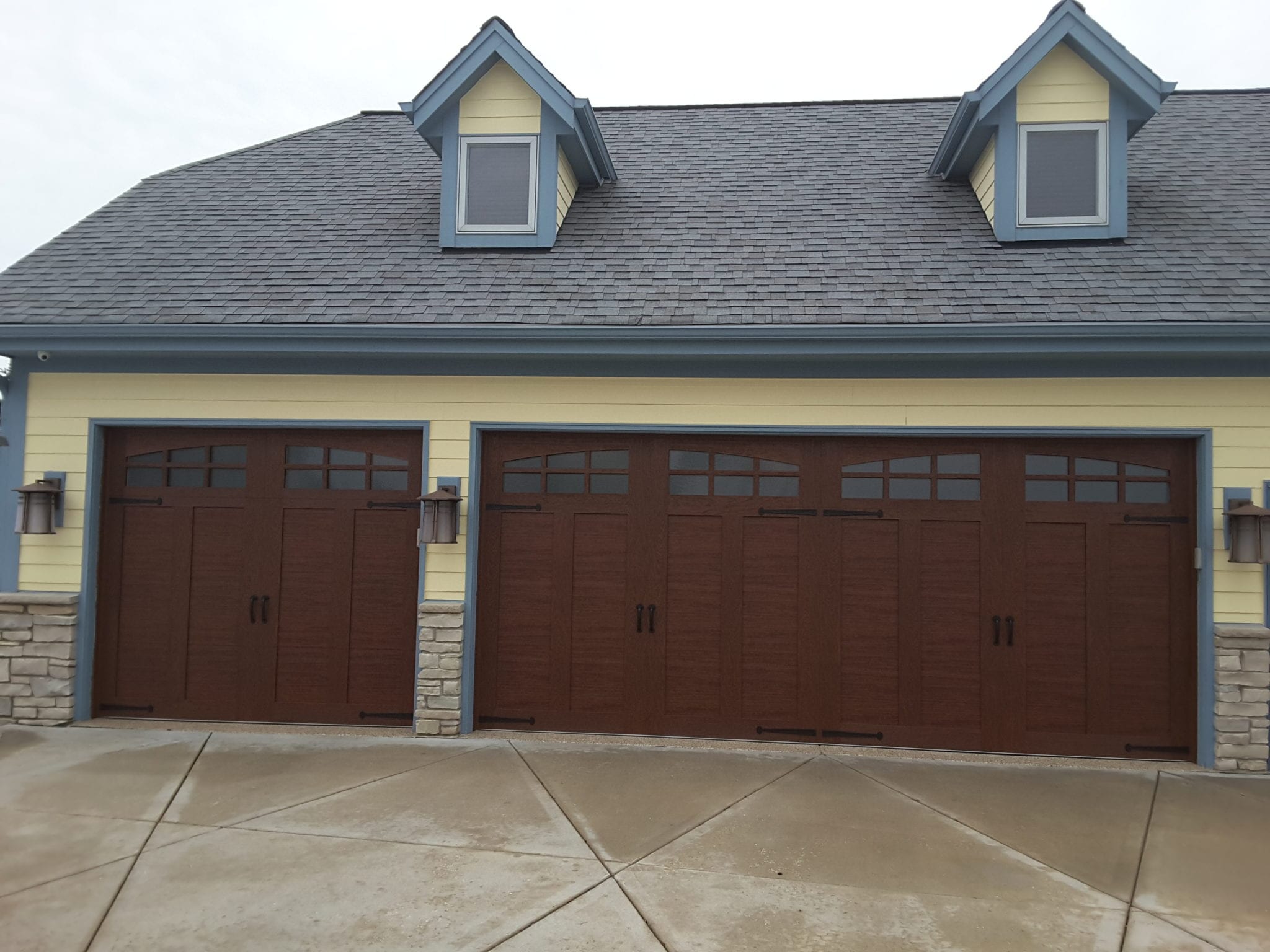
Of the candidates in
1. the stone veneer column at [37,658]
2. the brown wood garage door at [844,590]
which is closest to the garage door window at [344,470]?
the brown wood garage door at [844,590]

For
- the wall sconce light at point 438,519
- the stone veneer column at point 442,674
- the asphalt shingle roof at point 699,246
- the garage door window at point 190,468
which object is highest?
the asphalt shingle roof at point 699,246

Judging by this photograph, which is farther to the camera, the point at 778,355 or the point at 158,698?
the point at 158,698

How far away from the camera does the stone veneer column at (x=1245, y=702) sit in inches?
227

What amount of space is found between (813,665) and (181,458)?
5.45 meters

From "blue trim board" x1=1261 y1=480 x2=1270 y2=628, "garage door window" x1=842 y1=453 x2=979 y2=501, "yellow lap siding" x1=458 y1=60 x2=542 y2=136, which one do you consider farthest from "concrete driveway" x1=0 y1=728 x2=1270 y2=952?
"yellow lap siding" x1=458 y1=60 x2=542 y2=136

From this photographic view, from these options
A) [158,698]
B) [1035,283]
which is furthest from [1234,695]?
[158,698]

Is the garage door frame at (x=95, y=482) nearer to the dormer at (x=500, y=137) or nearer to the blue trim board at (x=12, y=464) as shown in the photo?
the blue trim board at (x=12, y=464)

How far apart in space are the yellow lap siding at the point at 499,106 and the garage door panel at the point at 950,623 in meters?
5.09

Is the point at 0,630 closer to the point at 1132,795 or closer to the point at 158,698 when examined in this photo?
the point at 158,698

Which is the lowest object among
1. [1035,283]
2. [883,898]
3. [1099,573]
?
[883,898]

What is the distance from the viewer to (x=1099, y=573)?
608cm

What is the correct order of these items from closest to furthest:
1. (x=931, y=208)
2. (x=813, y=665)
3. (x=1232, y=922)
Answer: (x=1232, y=922), (x=813, y=665), (x=931, y=208)

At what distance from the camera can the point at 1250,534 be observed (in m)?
5.68

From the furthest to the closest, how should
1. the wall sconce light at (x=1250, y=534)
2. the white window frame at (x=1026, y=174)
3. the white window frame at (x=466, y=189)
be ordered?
the white window frame at (x=466, y=189) → the white window frame at (x=1026, y=174) → the wall sconce light at (x=1250, y=534)
